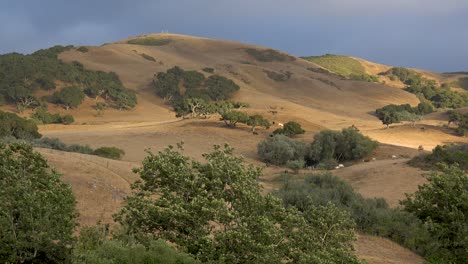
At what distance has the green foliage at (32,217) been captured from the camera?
8305mm

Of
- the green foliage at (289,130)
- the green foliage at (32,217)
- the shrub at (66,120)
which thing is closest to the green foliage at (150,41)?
the shrub at (66,120)

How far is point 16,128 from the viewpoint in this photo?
101 ft

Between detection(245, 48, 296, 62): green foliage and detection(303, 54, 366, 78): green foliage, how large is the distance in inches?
860

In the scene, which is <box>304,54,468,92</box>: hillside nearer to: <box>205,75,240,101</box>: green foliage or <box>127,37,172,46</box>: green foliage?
<box>127,37,172,46</box>: green foliage

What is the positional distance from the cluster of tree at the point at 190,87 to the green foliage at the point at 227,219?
187ft

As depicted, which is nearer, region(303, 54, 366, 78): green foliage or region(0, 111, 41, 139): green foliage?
region(0, 111, 41, 139): green foliage

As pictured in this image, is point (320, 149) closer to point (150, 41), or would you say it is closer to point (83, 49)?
point (83, 49)

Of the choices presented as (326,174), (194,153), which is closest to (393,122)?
(194,153)

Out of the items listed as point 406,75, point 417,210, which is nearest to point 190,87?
point 417,210

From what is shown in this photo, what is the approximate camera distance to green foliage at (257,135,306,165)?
29688mm

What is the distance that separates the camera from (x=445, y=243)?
1122 cm

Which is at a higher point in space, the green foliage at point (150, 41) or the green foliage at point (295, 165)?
the green foliage at point (150, 41)

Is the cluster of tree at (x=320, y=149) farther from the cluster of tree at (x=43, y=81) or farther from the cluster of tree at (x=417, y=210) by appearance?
the cluster of tree at (x=43, y=81)

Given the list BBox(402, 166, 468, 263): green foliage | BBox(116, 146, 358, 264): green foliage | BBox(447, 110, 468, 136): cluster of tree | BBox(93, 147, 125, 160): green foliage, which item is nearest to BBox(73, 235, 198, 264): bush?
BBox(116, 146, 358, 264): green foliage
